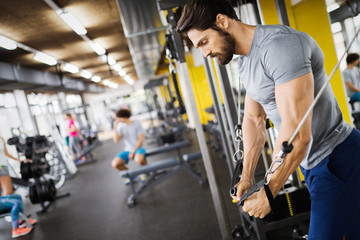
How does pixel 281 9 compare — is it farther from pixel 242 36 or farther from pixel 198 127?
pixel 242 36

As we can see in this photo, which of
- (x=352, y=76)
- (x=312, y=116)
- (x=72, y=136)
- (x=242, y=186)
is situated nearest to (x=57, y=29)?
(x=72, y=136)

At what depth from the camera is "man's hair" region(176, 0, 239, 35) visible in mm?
858

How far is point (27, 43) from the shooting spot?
219 inches

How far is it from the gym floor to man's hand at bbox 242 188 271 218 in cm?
160

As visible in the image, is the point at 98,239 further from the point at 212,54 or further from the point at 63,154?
the point at 63,154

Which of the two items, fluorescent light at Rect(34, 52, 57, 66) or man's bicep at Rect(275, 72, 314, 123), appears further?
fluorescent light at Rect(34, 52, 57, 66)

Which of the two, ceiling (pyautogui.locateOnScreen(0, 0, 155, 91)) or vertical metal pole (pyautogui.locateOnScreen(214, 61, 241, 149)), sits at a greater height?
ceiling (pyautogui.locateOnScreen(0, 0, 155, 91))

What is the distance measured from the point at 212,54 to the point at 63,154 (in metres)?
5.49

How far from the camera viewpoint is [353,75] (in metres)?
3.22

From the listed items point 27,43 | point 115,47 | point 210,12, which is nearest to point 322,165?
point 210,12

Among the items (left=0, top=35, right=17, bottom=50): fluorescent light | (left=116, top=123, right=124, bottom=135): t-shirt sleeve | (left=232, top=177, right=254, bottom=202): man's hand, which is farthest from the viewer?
(left=0, top=35, right=17, bottom=50): fluorescent light

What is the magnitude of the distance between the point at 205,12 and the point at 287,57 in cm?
29

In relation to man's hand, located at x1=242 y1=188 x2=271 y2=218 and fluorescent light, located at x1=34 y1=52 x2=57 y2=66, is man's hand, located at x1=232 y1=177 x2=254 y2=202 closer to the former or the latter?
man's hand, located at x1=242 y1=188 x2=271 y2=218

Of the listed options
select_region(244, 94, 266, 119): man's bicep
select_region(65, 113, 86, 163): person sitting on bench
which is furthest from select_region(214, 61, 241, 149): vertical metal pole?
select_region(65, 113, 86, 163): person sitting on bench
